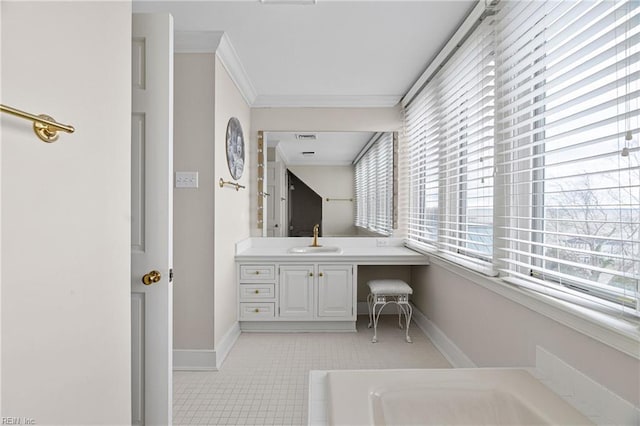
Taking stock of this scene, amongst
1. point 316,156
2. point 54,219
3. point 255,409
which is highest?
point 316,156

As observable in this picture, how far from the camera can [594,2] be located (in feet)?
4.34

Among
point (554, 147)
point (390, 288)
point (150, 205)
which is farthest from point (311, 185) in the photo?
point (554, 147)

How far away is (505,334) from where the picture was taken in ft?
6.11

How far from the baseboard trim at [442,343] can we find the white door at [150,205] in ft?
6.18

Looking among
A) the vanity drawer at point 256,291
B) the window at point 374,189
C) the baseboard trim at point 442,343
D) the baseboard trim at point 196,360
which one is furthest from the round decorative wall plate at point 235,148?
the baseboard trim at point 442,343

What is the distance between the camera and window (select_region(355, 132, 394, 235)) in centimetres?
396

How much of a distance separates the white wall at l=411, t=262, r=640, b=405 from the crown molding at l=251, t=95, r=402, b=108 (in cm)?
179

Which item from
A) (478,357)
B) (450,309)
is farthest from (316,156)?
(478,357)

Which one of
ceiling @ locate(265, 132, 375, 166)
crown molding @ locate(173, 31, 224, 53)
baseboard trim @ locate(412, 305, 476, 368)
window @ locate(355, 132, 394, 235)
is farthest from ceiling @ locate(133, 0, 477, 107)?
baseboard trim @ locate(412, 305, 476, 368)

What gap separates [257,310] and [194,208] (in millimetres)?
1204

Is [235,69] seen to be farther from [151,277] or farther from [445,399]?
[445,399]

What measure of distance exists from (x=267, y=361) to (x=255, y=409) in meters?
0.65

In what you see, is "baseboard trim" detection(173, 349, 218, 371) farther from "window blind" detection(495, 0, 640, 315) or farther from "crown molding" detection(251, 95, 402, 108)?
"crown molding" detection(251, 95, 402, 108)

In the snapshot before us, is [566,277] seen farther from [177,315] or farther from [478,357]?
[177,315]
